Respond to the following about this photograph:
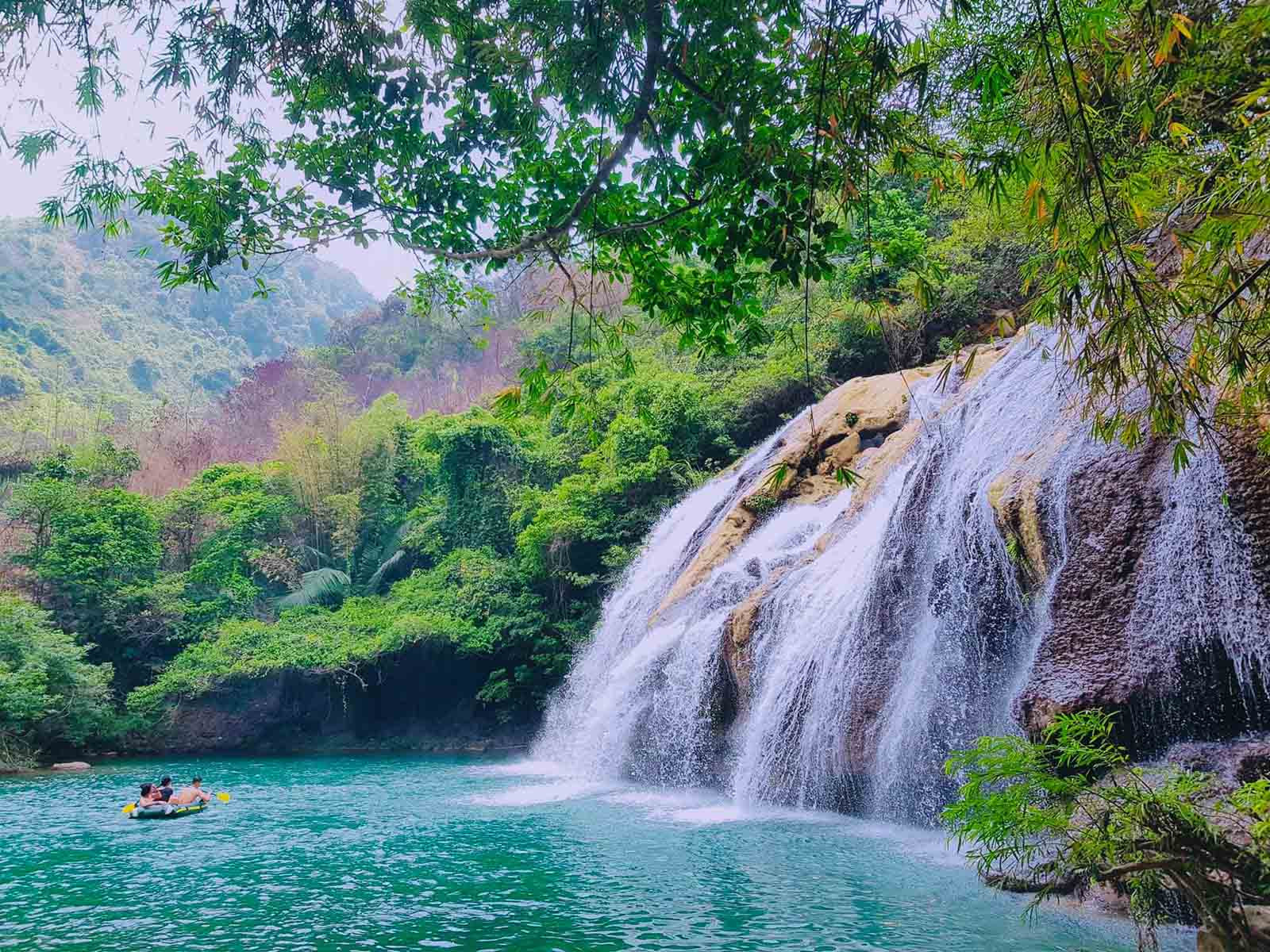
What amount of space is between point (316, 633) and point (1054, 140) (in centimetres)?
1870

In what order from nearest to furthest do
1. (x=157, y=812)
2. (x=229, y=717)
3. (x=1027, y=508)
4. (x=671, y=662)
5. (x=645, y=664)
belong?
1. (x=1027, y=508)
2. (x=157, y=812)
3. (x=671, y=662)
4. (x=645, y=664)
5. (x=229, y=717)

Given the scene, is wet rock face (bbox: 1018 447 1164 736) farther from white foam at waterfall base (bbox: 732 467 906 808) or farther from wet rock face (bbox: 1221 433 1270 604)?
white foam at waterfall base (bbox: 732 467 906 808)

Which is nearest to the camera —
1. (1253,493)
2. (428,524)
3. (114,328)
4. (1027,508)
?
(1253,493)

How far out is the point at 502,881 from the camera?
7277 millimetres

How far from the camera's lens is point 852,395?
1378 cm

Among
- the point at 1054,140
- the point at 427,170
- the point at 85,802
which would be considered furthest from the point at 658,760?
the point at 1054,140

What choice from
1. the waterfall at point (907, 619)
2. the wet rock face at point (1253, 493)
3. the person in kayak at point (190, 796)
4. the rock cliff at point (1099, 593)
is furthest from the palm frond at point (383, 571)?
the wet rock face at point (1253, 493)

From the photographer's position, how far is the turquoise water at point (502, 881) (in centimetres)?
567

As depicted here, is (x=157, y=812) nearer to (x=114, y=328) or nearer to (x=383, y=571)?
(x=383, y=571)

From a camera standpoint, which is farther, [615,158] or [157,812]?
[157,812]

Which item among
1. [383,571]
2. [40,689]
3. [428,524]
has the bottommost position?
[40,689]

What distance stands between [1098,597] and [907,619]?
2457 mm

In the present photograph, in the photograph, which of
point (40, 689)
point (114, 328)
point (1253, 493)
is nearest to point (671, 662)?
point (1253, 493)

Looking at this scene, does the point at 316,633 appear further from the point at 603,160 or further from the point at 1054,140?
the point at 1054,140
